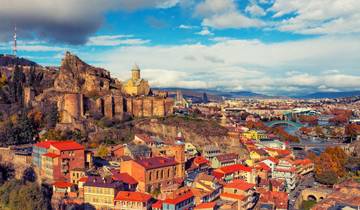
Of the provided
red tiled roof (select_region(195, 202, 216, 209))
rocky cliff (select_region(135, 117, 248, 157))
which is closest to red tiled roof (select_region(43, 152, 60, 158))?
red tiled roof (select_region(195, 202, 216, 209))

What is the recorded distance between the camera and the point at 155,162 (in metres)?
40.1

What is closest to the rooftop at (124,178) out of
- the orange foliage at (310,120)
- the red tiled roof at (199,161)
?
the red tiled roof at (199,161)

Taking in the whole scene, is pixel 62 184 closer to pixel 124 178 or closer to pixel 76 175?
pixel 76 175

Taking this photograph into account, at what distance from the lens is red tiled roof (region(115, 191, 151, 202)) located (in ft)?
111

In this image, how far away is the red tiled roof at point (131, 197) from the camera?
33.8 meters

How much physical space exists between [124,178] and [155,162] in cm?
367

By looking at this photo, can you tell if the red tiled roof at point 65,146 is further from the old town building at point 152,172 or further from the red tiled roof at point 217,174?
the red tiled roof at point 217,174

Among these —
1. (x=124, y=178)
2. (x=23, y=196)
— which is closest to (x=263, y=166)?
(x=124, y=178)

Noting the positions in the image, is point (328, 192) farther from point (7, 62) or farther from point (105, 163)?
point (7, 62)

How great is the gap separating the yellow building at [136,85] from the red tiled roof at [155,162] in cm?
3149

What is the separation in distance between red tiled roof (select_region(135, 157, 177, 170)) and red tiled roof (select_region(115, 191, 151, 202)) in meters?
3.61

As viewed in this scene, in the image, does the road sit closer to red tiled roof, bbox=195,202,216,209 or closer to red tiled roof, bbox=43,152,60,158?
red tiled roof, bbox=195,202,216,209

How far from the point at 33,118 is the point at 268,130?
55.7 meters

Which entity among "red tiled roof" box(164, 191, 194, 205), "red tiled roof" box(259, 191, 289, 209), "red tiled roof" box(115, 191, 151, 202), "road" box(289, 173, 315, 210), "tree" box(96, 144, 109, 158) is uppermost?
"tree" box(96, 144, 109, 158)
